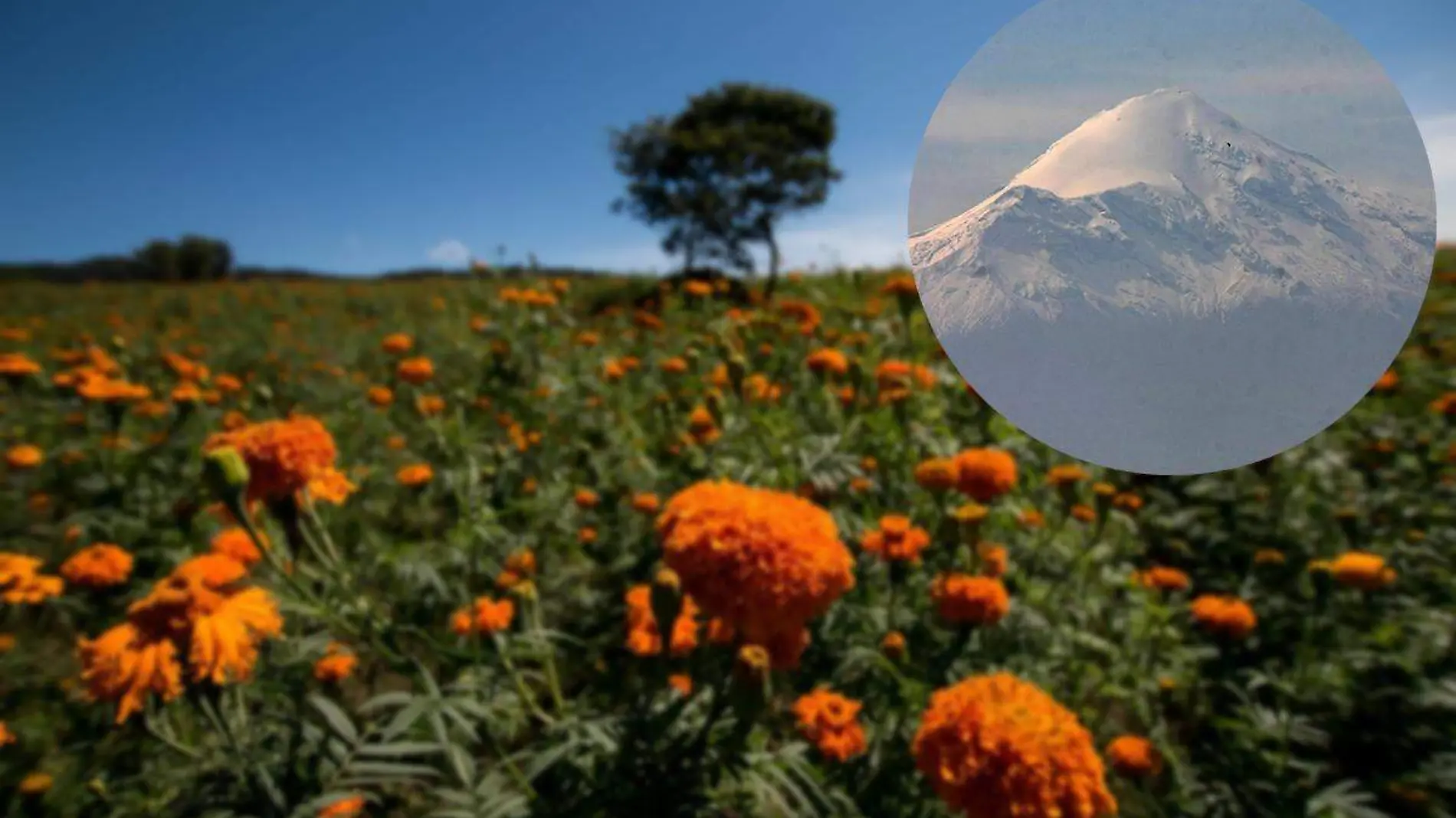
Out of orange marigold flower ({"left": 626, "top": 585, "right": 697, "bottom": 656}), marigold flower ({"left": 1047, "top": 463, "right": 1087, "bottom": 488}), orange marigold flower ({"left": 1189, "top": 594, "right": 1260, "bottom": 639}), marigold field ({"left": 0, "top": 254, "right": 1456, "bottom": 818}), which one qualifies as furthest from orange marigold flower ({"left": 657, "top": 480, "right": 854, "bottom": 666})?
orange marigold flower ({"left": 1189, "top": 594, "right": 1260, "bottom": 639})

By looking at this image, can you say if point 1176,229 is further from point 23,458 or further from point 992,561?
point 23,458

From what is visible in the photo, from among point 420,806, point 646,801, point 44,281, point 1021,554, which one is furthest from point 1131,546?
point 44,281

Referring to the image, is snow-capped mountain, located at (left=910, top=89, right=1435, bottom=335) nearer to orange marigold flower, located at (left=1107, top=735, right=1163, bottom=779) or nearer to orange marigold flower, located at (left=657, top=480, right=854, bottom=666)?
orange marigold flower, located at (left=657, top=480, right=854, bottom=666)

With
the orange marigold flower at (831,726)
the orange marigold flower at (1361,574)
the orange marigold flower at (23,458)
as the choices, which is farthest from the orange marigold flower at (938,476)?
the orange marigold flower at (23,458)

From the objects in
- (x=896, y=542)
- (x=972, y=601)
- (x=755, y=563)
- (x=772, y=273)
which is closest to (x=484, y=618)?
(x=755, y=563)

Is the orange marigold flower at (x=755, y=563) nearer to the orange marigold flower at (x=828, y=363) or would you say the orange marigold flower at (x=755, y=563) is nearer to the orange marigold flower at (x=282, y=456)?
the orange marigold flower at (x=282, y=456)

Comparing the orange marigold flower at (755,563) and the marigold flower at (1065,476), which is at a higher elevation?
the orange marigold flower at (755,563)
